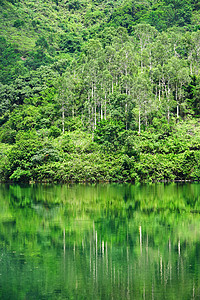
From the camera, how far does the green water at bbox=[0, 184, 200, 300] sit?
11781 mm

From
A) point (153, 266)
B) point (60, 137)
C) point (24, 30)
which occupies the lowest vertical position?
point (153, 266)

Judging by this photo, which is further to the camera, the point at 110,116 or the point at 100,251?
the point at 110,116

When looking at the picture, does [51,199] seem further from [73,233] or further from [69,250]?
[69,250]

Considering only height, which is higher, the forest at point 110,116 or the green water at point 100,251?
the forest at point 110,116

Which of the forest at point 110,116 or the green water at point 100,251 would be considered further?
the forest at point 110,116

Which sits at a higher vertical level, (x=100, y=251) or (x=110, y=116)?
(x=110, y=116)

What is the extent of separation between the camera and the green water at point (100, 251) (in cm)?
1178

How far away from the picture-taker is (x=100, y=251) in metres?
15.6

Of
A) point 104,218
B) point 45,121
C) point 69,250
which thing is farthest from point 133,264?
point 45,121

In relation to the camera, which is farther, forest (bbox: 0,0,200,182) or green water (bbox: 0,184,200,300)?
forest (bbox: 0,0,200,182)

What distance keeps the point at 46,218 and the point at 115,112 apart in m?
33.0

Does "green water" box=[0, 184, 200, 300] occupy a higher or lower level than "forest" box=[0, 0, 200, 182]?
lower

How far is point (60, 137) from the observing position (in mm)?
53594

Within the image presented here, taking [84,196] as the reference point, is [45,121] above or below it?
above
